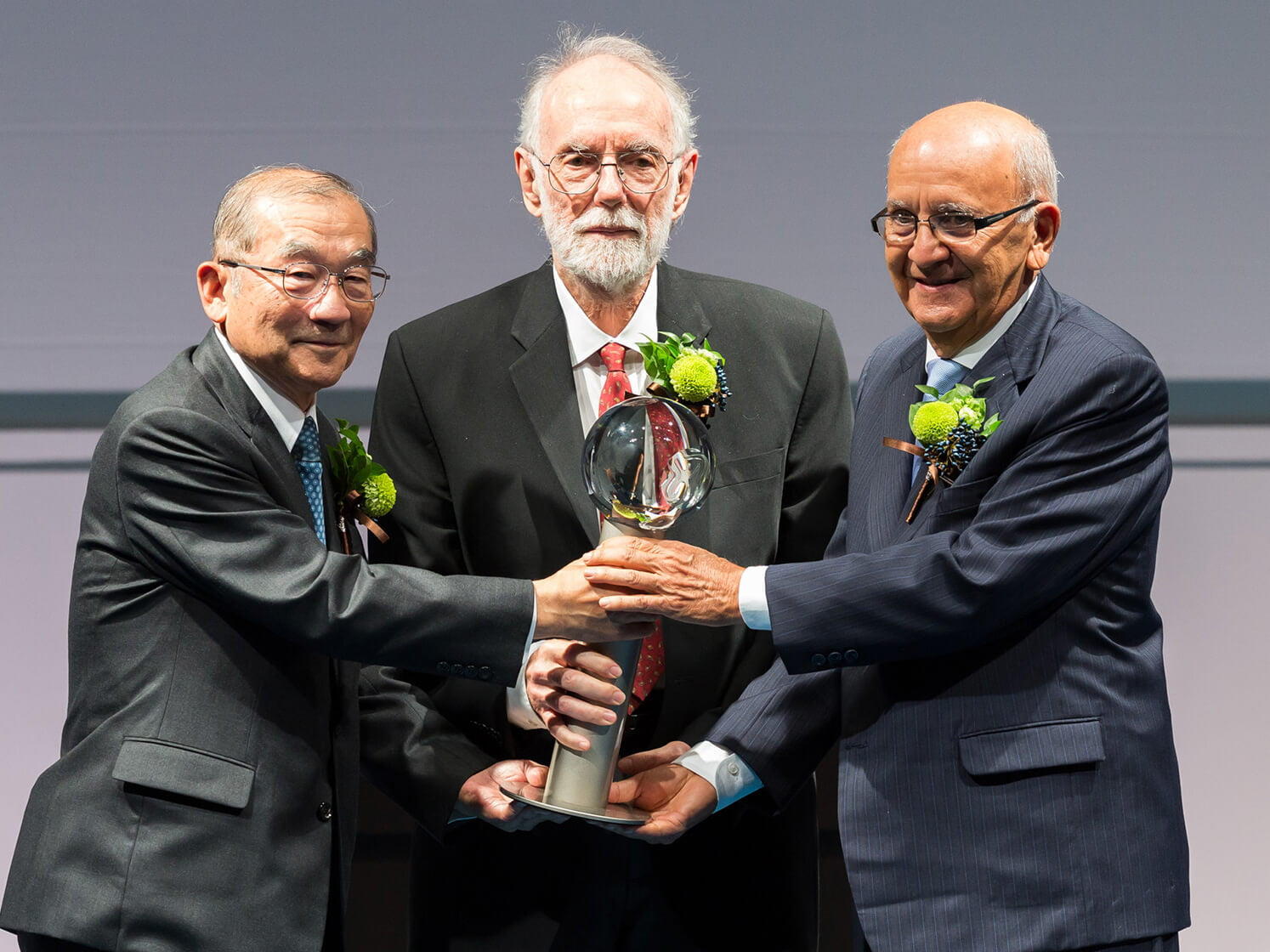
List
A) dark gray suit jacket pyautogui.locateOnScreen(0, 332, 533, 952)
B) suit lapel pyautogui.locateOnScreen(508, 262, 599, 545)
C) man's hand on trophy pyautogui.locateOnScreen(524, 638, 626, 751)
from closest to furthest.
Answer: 1. dark gray suit jacket pyautogui.locateOnScreen(0, 332, 533, 952)
2. man's hand on trophy pyautogui.locateOnScreen(524, 638, 626, 751)
3. suit lapel pyautogui.locateOnScreen(508, 262, 599, 545)

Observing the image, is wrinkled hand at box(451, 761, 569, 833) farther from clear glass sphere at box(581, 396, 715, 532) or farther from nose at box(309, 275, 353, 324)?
nose at box(309, 275, 353, 324)

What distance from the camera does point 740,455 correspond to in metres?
2.66

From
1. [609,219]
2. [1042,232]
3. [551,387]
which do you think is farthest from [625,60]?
[1042,232]

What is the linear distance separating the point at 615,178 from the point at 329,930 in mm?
1371

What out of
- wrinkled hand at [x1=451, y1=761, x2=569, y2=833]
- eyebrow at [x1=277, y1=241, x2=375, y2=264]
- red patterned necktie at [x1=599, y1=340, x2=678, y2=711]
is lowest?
wrinkled hand at [x1=451, y1=761, x2=569, y2=833]

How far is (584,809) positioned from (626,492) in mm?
510

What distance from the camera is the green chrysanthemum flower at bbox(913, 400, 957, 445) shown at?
2.27 metres

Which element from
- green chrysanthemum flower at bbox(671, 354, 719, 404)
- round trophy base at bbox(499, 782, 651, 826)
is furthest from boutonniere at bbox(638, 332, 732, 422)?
round trophy base at bbox(499, 782, 651, 826)

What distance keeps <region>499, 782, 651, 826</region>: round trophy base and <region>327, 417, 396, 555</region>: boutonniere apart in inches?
19.6

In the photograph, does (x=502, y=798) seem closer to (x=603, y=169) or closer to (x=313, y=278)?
(x=313, y=278)

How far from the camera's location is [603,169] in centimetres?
266

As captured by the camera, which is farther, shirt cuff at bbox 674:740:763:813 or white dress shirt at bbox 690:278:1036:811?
shirt cuff at bbox 674:740:763:813

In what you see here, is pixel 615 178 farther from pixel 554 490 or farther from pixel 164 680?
pixel 164 680

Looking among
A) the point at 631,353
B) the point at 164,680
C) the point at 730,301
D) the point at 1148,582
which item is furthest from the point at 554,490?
the point at 1148,582
